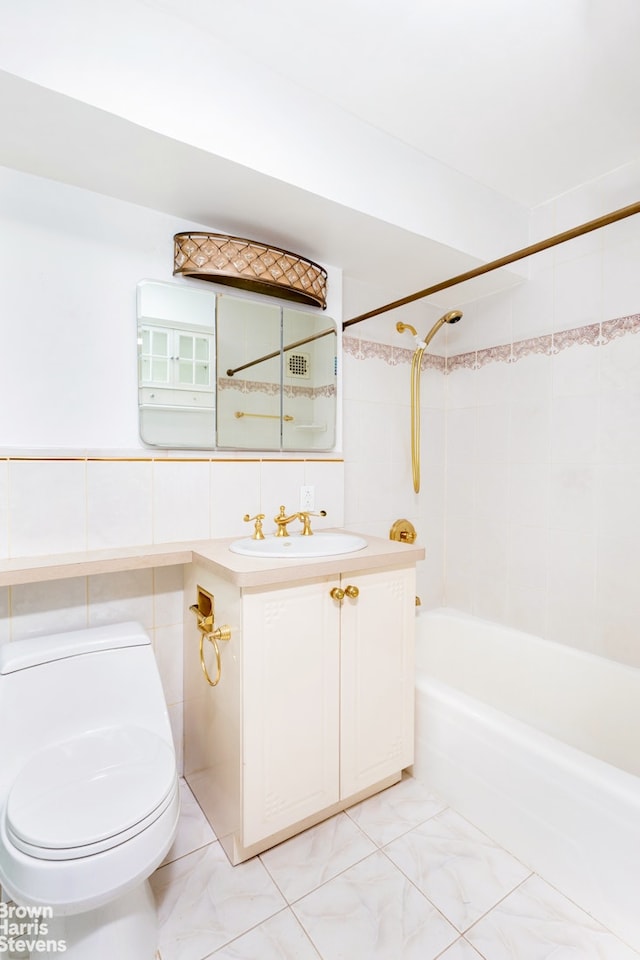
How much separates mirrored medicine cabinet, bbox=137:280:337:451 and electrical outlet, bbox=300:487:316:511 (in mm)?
175

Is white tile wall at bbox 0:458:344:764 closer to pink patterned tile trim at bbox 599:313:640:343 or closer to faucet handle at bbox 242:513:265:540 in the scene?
faucet handle at bbox 242:513:265:540

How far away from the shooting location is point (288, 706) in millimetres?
1385

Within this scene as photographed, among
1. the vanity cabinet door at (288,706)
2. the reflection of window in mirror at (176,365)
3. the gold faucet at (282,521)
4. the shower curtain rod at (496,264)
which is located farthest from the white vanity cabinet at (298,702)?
the shower curtain rod at (496,264)

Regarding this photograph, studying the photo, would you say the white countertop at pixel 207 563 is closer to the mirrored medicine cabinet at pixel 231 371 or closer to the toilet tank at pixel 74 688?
the toilet tank at pixel 74 688

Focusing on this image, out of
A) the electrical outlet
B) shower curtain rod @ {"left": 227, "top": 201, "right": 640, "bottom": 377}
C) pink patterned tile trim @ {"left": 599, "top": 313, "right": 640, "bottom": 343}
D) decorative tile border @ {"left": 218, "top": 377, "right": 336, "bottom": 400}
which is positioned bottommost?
the electrical outlet

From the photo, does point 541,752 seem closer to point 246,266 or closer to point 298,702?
point 298,702

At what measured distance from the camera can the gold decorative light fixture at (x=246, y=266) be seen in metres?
1.59

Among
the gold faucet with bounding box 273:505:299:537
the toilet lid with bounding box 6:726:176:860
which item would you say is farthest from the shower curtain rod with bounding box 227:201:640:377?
the toilet lid with bounding box 6:726:176:860

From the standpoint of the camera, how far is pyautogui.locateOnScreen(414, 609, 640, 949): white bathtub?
1.19 meters

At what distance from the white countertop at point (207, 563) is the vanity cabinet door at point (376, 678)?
0.24 feet

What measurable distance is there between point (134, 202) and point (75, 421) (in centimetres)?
77

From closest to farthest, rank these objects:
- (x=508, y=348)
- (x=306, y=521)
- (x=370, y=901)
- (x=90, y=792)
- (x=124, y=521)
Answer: (x=90, y=792)
(x=370, y=901)
(x=124, y=521)
(x=306, y=521)
(x=508, y=348)

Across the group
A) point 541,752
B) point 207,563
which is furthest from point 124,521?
point 541,752

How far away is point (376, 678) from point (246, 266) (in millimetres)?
1517
